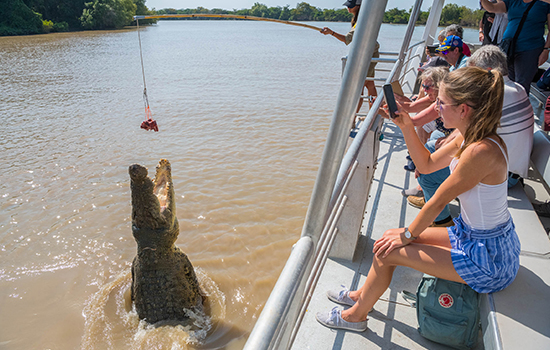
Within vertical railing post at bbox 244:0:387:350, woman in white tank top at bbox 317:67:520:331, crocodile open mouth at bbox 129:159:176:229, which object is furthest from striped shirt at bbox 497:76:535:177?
crocodile open mouth at bbox 129:159:176:229

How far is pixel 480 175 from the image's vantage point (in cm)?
175

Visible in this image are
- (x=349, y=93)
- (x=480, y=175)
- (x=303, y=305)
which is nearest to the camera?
(x=349, y=93)

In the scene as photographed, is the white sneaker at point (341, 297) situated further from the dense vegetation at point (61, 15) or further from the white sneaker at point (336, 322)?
the dense vegetation at point (61, 15)

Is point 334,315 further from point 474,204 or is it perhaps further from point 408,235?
point 474,204

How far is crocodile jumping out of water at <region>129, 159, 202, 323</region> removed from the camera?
312cm

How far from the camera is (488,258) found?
1.76 meters

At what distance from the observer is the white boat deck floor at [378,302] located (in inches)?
79.5

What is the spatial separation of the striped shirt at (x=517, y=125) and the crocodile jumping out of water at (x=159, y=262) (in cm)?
287

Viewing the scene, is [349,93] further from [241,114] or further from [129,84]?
[129,84]

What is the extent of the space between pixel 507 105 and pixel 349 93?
2349 millimetres

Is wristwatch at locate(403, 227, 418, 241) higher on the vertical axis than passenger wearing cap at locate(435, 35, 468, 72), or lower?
lower

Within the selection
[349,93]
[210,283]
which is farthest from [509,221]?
[210,283]

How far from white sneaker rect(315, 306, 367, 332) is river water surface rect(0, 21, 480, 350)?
5.18 feet

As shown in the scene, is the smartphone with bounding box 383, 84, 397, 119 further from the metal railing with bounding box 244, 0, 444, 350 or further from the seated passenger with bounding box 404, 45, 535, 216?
the metal railing with bounding box 244, 0, 444, 350
